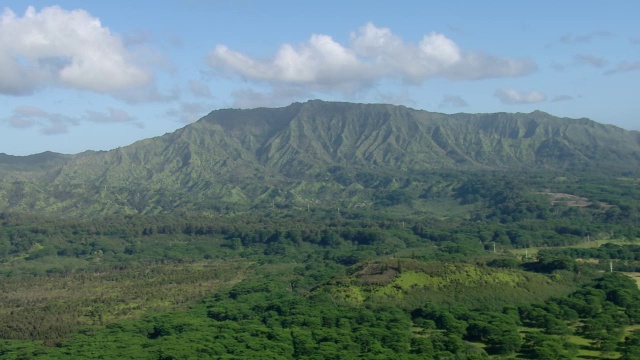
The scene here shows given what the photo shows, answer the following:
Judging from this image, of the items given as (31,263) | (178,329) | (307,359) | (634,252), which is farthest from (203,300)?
(634,252)

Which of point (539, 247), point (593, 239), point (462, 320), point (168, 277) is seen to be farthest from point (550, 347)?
point (593, 239)

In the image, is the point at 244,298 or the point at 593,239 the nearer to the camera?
the point at 244,298

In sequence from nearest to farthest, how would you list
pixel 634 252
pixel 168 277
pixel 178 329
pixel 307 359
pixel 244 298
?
pixel 307 359
pixel 178 329
pixel 244 298
pixel 168 277
pixel 634 252

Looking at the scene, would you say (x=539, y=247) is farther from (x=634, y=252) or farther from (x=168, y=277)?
(x=168, y=277)

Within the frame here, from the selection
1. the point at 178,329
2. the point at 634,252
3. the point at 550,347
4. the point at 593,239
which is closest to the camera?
the point at 550,347

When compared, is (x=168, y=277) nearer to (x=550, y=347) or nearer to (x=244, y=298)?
(x=244, y=298)

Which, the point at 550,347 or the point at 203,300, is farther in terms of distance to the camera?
the point at 203,300

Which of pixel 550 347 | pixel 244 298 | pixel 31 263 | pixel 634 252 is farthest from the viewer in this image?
pixel 31 263

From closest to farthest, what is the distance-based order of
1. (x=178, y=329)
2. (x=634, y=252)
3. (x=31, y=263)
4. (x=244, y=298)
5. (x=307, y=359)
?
(x=307, y=359)
(x=178, y=329)
(x=244, y=298)
(x=634, y=252)
(x=31, y=263)
